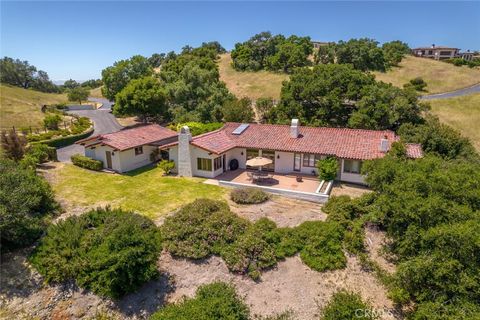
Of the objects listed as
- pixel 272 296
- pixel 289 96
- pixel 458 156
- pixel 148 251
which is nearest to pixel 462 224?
pixel 272 296

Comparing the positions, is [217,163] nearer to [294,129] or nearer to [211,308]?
[294,129]

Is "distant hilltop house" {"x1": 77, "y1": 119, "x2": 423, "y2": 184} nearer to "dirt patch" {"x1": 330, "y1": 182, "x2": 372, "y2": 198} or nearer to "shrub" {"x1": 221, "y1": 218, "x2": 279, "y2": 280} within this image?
"dirt patch" {"x1": 330, "y1": 182, "x2": 372, "y2": 198}

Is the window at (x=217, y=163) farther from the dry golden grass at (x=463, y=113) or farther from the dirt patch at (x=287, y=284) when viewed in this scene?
the dry golden grass at (x=463, y=113)

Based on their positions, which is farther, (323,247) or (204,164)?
(204,164)

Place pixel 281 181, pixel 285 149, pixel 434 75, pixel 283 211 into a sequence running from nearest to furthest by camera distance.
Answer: pixel 283 211
pixel 281 181
pixel 285 149
pixel 434 75

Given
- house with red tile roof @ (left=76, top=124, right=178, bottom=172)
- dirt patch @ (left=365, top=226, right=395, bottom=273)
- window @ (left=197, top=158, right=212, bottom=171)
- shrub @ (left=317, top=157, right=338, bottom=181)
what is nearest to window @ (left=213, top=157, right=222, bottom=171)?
window @ (left=197, top=158, right=212, bottom=171)

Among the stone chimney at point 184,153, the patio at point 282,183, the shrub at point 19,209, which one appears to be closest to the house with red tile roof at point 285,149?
the stone chimney at point 184,153

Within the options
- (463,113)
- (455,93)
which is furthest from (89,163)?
(455,93)
